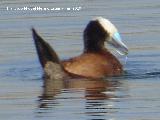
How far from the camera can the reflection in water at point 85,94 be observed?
11.3 meters

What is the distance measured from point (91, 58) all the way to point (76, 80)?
1.77 feet

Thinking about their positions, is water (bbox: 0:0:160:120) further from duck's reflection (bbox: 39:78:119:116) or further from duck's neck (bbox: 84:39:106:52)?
duck's neck (bbox: 84:39:106:52)

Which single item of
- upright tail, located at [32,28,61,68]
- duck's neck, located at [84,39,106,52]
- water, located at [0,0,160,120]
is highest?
upright tail, located at [32,28,61,68]

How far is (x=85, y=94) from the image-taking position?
1251cm

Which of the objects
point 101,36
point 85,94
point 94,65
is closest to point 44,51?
point 94,65

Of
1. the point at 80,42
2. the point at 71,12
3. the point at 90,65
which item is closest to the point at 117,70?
the point at 90,65

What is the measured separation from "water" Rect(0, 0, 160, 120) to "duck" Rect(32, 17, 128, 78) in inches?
6.5

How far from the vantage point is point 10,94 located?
1264 cm

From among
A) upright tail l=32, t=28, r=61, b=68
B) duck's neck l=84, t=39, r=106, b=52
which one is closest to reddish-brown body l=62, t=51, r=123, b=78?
duck's neck l=84, t=39, r=106, b=52

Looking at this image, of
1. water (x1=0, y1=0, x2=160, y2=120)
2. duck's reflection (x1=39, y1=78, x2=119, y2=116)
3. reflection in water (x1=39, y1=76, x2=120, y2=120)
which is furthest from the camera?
duck's reflection (x1=39, y1=78, x2=119, y2=116)

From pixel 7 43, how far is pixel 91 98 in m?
6.41

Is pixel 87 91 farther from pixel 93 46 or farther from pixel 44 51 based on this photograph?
pixel 93 46

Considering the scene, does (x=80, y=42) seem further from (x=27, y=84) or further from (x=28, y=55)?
(x=27, y=84)

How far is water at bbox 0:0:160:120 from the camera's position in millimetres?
11148
